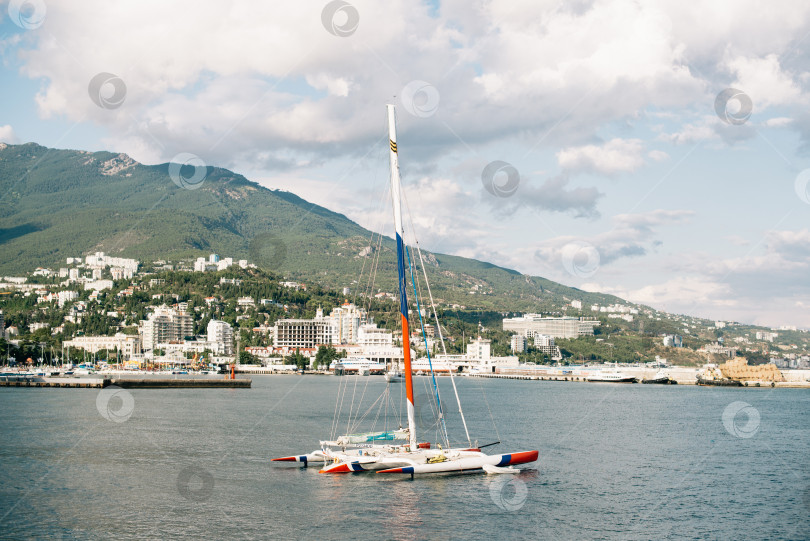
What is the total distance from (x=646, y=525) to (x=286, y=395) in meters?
57.5

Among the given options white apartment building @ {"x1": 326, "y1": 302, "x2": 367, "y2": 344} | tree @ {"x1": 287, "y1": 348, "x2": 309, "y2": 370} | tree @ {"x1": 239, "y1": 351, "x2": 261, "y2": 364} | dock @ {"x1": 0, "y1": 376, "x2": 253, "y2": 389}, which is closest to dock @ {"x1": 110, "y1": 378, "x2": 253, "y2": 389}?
dock @ {"x1": 0, "y1": 376, "x2": 253, "y2": 389}

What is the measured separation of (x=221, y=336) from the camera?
173 m

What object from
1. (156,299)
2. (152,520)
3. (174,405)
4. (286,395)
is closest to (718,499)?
(152,520)

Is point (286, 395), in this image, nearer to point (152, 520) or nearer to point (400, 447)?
point (400, 447)

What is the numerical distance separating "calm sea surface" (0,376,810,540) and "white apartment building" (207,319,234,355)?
11902cm

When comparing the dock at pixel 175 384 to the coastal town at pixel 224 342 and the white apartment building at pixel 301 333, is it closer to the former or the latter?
the coastal town at pixel 224 342

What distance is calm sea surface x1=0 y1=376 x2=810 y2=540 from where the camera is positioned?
2272 cm

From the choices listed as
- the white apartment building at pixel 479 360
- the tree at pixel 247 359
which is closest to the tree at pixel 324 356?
the tree at pixel 247 359

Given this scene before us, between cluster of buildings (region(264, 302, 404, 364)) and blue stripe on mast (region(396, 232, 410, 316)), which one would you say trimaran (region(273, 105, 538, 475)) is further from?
cluster of buildings (region(264, 302, 404, 364))

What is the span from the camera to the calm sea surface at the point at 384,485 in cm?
2272

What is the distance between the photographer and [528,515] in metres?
24.2

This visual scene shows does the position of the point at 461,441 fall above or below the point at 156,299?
below

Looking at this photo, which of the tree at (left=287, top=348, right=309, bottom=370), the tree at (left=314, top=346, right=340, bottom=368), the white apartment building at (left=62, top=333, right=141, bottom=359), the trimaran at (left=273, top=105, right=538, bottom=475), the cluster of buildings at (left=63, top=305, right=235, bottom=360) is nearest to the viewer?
the trimaran at (left=273, top=105, right=538, bottom=475)

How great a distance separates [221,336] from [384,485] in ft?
497
